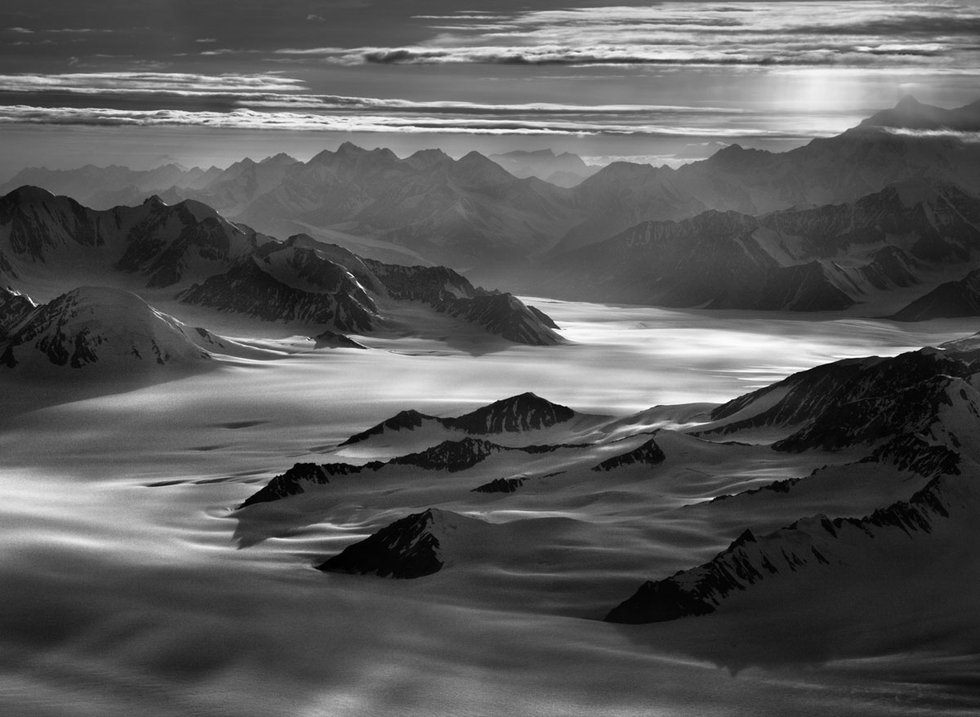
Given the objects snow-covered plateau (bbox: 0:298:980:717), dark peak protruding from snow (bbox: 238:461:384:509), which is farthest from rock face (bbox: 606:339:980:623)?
dark peak protruding from snow (bbox: 238:461:384:509)

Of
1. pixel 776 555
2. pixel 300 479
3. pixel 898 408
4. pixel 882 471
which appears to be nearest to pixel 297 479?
pixel 300 479

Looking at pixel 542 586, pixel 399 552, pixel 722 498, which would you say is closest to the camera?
pixel 542 586

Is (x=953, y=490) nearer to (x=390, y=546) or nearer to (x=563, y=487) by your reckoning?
(x=563, y=487)

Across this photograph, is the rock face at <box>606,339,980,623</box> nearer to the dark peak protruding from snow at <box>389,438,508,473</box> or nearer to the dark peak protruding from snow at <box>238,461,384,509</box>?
the dark peak protruding from snow at <box>389,438,508,473</box>

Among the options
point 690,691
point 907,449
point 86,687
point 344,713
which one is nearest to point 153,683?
point 86,687

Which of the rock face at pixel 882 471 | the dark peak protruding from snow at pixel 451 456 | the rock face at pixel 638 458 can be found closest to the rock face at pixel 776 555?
the rock face at pixel 882 471

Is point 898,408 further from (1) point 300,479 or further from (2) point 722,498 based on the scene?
(1) point 300,479
